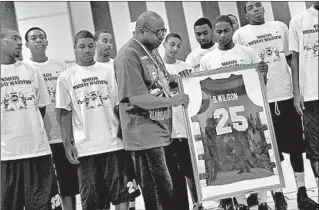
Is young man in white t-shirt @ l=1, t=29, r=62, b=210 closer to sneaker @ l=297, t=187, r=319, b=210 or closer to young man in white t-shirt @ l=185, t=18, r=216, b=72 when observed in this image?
young man in white t-shirt @ l=185, t=18, r=216, b=72

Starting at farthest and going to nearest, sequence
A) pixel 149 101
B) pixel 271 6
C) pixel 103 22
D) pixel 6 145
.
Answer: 1. pixel 103 22
2. pixel 271 6
3. pixel 6 145
4. pixel 149 101

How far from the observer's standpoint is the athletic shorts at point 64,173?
3256mm

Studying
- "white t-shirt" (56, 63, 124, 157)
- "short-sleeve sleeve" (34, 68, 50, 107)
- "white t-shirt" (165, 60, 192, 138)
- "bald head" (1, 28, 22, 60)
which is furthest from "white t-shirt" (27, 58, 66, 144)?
"white t-shirt" (165, 60, 192, 138)

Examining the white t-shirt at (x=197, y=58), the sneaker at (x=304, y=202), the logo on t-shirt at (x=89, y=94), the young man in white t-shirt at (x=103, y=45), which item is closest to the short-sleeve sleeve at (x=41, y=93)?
the logo on t-shirt at (x=89, y=94)

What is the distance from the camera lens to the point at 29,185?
2744 millimetres

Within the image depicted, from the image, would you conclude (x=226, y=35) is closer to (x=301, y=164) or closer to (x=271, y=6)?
(x=301, y=164)

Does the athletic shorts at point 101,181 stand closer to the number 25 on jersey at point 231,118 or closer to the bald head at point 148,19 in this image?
the number 25 on jersey at point 231,118

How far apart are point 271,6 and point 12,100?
3270 millimetres

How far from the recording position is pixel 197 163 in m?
2.51

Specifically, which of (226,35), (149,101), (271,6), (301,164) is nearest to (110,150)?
(149,101)

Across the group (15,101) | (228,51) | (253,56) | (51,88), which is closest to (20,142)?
(15,101)

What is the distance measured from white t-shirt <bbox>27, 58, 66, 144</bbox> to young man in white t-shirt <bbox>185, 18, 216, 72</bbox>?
107 centimetres

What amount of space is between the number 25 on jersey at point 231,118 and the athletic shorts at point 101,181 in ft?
2.37

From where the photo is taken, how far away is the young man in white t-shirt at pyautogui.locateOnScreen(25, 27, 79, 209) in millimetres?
3258
